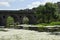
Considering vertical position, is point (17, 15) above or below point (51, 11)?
below

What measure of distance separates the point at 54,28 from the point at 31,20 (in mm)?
38186

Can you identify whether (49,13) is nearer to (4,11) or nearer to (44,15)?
(44,15)

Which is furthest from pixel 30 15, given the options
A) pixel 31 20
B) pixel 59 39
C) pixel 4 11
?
pixel 59 39

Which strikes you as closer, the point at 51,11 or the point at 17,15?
the point at 51,11

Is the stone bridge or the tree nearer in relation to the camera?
the tree

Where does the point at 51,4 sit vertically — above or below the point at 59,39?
above

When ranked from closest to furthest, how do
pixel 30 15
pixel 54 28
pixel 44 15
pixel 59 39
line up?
pixel 59 39 → pixel 54 28 → pixel 44 15 → pixel 30 15

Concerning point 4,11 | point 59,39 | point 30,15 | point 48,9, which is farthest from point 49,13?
point 59,39

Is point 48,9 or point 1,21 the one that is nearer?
point 48,9

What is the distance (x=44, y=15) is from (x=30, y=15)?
48.7ft

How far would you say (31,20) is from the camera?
226ft

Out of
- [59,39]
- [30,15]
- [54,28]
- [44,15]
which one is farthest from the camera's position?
[30,15]

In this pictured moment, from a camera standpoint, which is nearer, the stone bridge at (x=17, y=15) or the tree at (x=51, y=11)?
the tree at (x=51, y=11)

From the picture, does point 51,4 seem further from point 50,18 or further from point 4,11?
point 4,11
